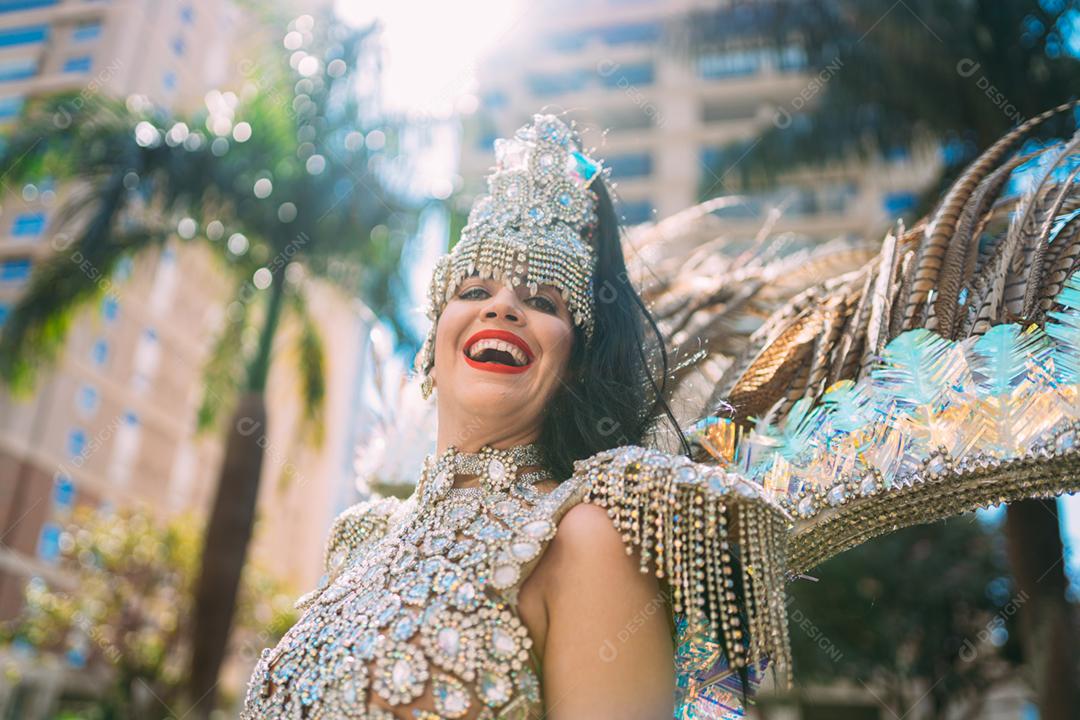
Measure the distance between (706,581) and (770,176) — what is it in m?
9.41

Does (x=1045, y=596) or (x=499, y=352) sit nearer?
(x=499, y=352)

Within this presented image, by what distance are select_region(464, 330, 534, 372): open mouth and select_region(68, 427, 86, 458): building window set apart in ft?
95.3

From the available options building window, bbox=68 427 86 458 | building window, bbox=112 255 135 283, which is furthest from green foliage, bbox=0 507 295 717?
building window, bbox=68 427 86 458

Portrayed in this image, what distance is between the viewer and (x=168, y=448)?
33062 mm

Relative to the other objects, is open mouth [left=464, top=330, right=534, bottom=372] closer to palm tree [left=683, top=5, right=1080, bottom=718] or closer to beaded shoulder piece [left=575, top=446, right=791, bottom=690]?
beaded shoulder piece [left=575, top=446, right=791, bottom=690]

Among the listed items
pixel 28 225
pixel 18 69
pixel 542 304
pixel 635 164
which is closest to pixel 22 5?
pixel 18 69

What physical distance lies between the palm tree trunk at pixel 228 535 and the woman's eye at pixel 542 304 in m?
6.98

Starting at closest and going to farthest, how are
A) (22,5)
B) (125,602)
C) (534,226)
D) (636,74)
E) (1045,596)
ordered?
(534,226) < (1045,596) < (125,602) < (22,5) < (636,74)

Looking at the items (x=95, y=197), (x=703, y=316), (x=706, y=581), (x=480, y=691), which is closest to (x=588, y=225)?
(x=703, y=316)

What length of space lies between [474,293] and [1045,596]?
5.19 metres

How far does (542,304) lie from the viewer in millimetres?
2330

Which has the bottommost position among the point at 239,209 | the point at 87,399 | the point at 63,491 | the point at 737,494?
the point at 63,491

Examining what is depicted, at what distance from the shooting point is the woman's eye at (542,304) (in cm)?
232

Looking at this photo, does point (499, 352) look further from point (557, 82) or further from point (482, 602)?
point (557, 82)
